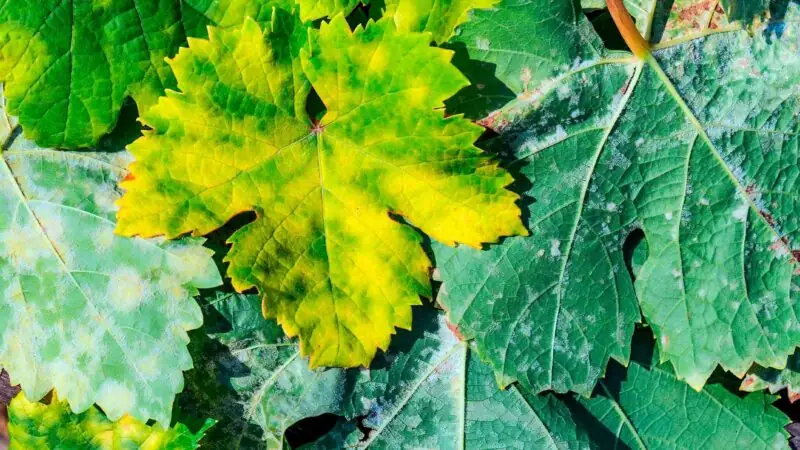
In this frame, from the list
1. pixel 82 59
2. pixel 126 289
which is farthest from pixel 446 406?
pixel 82 59

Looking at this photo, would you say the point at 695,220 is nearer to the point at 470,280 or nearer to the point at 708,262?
the point at 708,262

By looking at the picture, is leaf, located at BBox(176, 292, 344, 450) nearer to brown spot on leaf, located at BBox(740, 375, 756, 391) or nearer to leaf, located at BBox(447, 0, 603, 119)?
leaf, located at BBox(447, 0, 603, 119)

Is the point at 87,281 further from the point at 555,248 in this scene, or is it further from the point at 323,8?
the point at 555,248

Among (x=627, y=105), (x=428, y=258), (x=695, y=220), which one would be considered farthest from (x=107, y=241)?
(x=695, y=220)

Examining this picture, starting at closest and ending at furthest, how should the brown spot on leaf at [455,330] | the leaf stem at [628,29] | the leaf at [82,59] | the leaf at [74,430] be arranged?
the leaf at [82,59]
the leaf stem at [628,29]
the brown spot on leaf at [455,330]
the leaf at [74,430]

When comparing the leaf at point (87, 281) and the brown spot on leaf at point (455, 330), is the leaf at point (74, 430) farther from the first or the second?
the brown spot on leaf at point (455, 330)

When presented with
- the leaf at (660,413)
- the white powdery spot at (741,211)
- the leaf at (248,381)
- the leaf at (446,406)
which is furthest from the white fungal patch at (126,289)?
the white powdery spot at (741,211)
